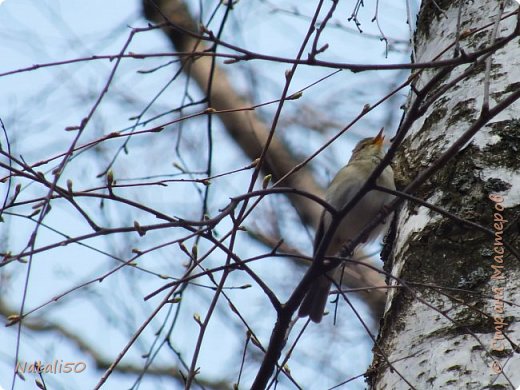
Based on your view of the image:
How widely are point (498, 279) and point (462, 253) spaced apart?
18 cm

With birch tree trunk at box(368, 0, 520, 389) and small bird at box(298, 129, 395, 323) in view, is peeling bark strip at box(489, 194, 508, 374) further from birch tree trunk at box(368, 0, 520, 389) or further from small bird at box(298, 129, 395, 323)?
small bird at box(298, 129, 395, 323)

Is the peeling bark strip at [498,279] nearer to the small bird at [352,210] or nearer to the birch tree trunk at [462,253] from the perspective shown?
the birch tree trunk at [462,253]

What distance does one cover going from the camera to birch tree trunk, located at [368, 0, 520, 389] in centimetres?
221

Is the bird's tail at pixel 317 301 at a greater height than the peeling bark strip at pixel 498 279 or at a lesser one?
greater

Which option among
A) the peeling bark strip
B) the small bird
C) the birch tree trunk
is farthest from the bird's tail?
the peeling bark strip

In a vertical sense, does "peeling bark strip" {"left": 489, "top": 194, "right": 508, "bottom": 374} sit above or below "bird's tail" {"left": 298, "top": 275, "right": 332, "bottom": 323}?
below

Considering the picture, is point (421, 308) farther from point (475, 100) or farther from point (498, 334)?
point (475, 100)

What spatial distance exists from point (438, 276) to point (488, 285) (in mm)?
203

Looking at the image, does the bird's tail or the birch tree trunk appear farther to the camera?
the bird's tail

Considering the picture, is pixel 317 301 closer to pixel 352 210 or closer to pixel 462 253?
pixel 352 210

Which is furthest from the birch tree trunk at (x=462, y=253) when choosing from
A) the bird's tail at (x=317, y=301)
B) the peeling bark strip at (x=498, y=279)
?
the bird's tail at (x=317, y=301)

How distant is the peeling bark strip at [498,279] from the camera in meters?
2.19

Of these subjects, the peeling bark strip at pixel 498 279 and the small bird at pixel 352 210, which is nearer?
the peeling bark strip at pixel 498 279

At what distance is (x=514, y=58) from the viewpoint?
288cm
